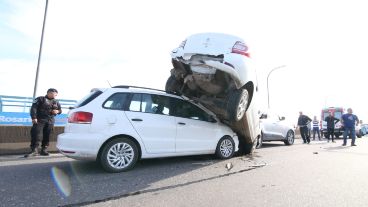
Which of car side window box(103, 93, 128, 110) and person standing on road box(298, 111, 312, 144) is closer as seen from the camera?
car side window box(103, 93, 128, 110)

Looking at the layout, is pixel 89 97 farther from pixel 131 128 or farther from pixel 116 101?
pixel 131 128

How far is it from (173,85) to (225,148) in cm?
193

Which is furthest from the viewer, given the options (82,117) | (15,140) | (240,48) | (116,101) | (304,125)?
(304,125)

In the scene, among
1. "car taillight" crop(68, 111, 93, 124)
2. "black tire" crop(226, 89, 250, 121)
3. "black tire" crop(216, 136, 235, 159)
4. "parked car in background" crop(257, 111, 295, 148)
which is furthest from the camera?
"parked car in background" crop(257, 111, 295, 148)

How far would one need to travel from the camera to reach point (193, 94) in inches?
307

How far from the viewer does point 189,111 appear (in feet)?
23.8

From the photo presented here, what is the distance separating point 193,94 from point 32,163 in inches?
152

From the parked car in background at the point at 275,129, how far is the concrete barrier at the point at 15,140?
23.7ft

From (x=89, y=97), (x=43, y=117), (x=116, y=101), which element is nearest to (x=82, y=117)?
(x=89, y=97)

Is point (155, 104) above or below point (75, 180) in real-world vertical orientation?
above

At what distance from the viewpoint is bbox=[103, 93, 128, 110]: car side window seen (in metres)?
6.07

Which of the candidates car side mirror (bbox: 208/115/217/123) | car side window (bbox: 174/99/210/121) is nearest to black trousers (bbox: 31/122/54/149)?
car side window (bbox: 174/99/210/121)

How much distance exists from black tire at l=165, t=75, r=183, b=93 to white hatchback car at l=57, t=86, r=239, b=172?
0.49 metres

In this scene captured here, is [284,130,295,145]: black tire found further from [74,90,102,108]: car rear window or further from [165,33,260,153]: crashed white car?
[74,90,102,108]: car rear window
